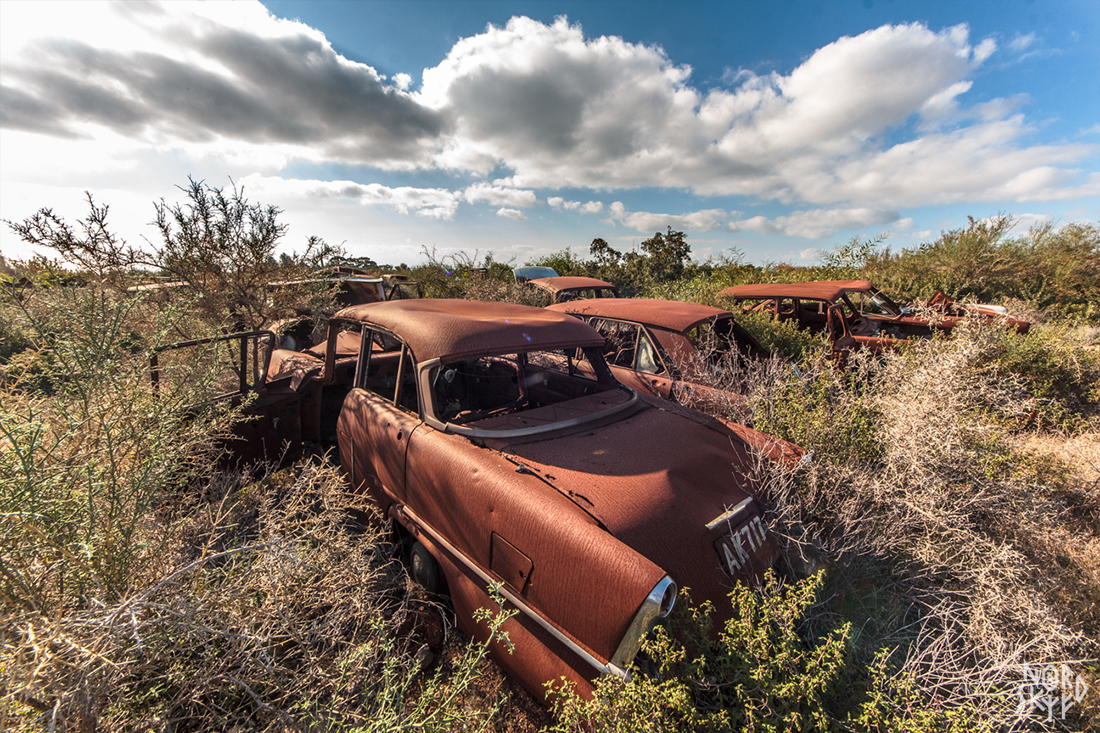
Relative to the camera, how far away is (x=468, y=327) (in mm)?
2760

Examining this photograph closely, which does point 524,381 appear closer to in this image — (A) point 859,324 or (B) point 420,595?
(B) point 420,595

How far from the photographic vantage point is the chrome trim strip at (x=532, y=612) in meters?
1.58

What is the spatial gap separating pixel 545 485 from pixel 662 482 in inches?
24.0

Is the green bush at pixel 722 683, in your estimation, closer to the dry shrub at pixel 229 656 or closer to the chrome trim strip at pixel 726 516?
the chrome trim strip at pixel 726 516

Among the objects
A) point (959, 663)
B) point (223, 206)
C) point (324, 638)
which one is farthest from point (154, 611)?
point (223, 206)

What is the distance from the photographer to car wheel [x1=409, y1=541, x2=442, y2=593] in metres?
2.60

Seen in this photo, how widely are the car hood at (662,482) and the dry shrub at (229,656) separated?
0.83m

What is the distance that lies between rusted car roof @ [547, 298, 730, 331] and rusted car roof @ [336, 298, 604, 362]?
3.77 feet

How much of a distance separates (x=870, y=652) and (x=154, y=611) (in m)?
3.22

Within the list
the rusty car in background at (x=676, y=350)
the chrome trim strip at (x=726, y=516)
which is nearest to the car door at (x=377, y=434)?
the chrome trim strip at (x=726, y=516)

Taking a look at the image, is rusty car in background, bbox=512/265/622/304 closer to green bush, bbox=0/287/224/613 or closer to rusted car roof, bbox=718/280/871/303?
rusted car roof, bbox=718/280/871/303

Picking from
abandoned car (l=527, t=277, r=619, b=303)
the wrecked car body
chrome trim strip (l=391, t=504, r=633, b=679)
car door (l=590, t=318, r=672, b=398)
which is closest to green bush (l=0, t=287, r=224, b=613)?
the wrecked car body

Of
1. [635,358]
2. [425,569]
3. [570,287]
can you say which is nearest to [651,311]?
[635,358]

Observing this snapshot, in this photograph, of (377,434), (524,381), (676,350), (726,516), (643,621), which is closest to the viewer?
(643,621)
